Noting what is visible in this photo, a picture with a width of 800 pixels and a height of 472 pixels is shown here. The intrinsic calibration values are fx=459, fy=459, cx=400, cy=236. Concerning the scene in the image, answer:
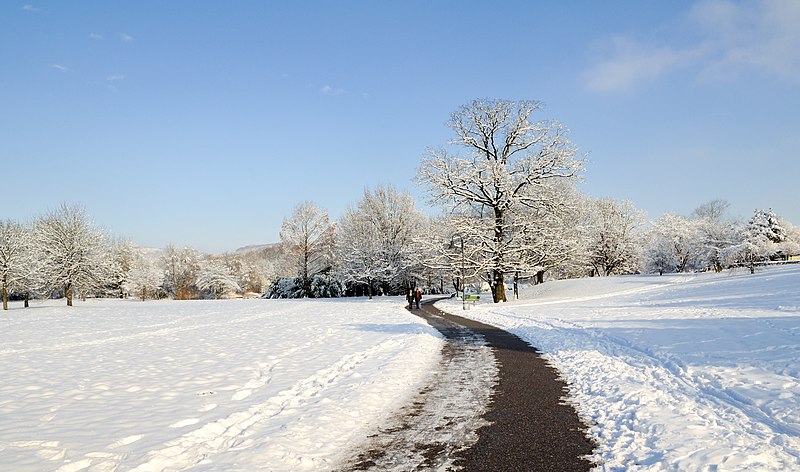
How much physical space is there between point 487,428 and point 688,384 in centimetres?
412

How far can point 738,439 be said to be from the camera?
512 cm

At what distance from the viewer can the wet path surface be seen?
4789 mm

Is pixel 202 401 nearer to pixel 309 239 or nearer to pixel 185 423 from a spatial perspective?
pixel 185 423

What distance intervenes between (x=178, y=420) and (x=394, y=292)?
51.7 metres

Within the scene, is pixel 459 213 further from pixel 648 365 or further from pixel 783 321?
pixel 648 365

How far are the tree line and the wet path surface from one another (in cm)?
2258

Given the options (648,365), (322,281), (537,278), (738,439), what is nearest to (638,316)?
(648,365)

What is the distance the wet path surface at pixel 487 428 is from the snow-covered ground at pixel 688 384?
0.37m

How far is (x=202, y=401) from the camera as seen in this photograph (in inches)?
287

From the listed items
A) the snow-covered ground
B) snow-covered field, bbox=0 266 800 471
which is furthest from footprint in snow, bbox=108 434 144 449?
the snow-covered ground

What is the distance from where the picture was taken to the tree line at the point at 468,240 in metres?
31.4

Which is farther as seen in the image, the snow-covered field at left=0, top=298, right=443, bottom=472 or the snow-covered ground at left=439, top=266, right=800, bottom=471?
the snow-covered field at left=0, top=298, right=443, bottom=472

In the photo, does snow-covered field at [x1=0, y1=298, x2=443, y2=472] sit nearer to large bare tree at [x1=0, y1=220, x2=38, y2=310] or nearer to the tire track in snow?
the tire track in snow

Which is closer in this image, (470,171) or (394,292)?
(470,171)
